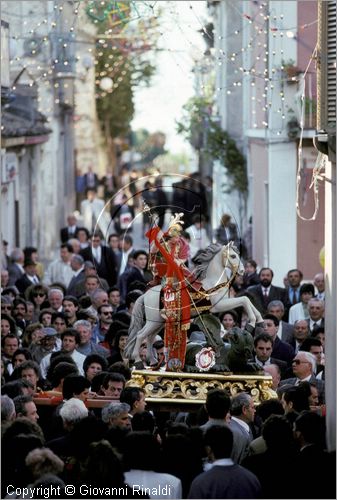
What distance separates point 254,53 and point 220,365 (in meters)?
19.4

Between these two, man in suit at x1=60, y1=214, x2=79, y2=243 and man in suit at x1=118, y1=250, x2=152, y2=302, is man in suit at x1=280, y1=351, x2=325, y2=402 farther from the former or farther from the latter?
man in suit at x1=60, y1=214, x2=79, y2=243

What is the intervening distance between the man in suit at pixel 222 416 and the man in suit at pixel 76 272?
1068cm

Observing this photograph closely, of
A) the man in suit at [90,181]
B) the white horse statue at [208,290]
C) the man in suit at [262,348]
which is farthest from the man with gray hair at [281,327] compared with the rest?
the man in suit at [90,181]

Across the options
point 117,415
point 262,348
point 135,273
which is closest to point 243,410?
point 117,415

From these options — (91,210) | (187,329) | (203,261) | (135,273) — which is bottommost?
(91,210)

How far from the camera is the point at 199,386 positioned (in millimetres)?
14367

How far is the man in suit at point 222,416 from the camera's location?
1272 centimetres

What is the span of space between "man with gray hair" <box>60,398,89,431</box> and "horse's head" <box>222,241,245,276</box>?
2.31 m

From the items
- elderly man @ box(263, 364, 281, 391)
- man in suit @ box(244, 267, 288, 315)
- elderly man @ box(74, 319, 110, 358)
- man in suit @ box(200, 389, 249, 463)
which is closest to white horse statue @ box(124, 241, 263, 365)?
elderly man @ box(263, 364, 281, 391)

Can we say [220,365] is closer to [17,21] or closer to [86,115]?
[17,21]

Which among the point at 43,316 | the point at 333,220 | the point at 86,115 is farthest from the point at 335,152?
the point at 86,115

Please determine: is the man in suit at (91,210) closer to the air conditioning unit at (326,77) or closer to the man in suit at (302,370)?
the man in suit at (302,370)

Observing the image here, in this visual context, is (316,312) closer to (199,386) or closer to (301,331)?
(301,331)

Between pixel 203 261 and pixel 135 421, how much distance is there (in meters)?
2.72
